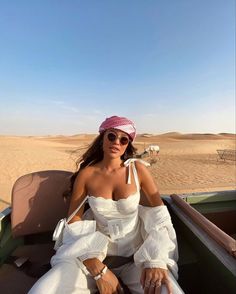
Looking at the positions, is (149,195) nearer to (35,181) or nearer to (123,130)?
(123,130)

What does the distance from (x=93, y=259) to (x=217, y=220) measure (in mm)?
1917

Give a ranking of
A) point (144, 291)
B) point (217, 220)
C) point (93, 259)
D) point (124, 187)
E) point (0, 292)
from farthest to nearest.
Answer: point (217, 220) < point (124, 187) < point (0, 292) < point (93, 259) < point (144, 291)

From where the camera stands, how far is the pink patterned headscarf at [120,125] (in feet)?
7.81

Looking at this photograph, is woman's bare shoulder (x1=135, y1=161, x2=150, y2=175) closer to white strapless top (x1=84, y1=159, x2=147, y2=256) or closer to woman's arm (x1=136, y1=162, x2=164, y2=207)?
woman's arm (x1=136, y1=162, x2=164, y2=207)

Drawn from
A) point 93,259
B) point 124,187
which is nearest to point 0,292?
point 93,259

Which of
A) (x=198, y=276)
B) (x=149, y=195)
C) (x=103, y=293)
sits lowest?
(x=198, y=276)

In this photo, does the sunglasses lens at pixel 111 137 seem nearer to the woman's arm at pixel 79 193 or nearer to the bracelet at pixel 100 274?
the woman's arm at pixel 79 193

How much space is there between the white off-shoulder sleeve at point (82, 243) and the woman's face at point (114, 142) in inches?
24.1

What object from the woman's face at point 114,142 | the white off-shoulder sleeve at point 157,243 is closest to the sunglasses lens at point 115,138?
the woman's face at point 114,142

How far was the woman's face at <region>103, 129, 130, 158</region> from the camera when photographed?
94.5 inches

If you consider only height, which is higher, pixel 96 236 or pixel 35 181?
pixel 35 181

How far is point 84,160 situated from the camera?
2.73 metres

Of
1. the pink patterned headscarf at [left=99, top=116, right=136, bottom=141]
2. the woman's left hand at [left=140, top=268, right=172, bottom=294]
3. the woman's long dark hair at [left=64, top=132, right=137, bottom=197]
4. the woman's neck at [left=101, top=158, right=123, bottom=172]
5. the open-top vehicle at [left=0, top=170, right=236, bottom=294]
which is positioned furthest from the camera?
the woman's long dark hair at [left=64, top=132, right=137, bottom=197]

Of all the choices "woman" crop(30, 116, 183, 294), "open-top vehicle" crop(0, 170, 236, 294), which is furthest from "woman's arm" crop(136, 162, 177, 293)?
"open-top vehicle" crop(0, 170, 236, 294)
